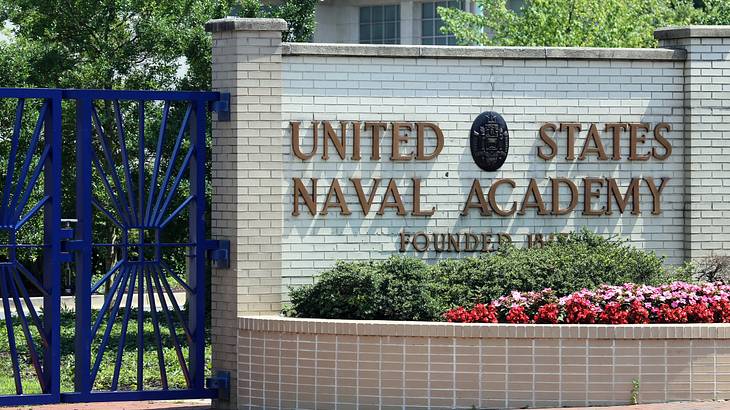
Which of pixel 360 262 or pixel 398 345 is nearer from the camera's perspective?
pixel 398 345

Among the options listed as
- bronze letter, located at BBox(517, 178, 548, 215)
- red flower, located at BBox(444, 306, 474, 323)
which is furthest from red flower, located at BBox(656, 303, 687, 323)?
bronze letter, located at BBox(517, 178, 548, 215)

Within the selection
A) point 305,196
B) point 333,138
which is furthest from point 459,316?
point 333,138

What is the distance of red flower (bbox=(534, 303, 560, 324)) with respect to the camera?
11812 millimetres

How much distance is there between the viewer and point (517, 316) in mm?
11852

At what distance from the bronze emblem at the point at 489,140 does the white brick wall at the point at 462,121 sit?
0.23ft

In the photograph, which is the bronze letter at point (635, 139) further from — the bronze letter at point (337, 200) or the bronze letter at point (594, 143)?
the bronze letter at point (337, 200)

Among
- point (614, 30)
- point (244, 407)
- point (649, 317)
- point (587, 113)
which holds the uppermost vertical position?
point (614, 30)

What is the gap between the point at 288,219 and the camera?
12766mm

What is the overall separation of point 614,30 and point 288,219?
10.3 m

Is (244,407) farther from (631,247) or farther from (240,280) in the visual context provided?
(631,247)

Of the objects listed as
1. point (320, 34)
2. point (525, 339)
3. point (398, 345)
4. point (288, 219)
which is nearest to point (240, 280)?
point (288, 219)

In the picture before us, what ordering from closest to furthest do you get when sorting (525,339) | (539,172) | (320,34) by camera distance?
(525,339)
(539,172)
(320,34)

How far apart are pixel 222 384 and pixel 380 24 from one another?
2481 centimetres

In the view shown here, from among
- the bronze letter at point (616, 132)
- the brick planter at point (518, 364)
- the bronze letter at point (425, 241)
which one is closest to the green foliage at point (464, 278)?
the bronze letter at point (425, 241)
